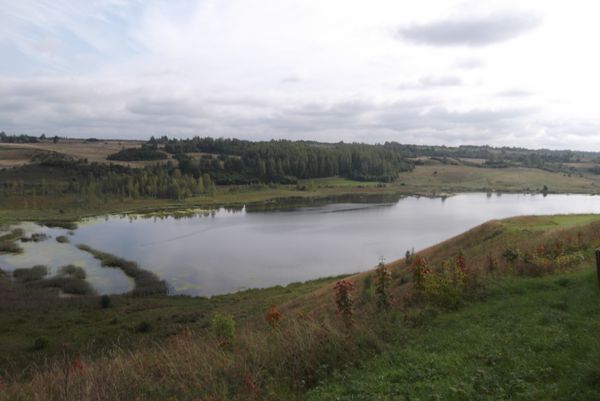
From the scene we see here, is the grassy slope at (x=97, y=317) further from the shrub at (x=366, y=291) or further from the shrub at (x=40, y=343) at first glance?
the shrub at (x=366, y=291)

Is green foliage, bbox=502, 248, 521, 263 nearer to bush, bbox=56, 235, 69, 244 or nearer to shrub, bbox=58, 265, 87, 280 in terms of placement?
shrub, bbox=58, 265, 87, 280

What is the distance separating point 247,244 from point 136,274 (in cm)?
1524

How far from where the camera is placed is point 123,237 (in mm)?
57031

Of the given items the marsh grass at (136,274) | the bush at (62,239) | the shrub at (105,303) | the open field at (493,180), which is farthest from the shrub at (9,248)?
the open field at (493,180)

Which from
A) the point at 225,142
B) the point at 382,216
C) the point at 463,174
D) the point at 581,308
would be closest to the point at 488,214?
the point at 382,216

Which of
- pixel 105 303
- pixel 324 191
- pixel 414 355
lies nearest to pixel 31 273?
pixel 105 303

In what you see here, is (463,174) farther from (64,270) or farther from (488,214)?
(64,270)

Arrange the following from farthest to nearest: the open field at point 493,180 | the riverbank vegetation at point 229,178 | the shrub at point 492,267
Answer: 1. the open field at point 493,180
2. the riverbank vegetation at point 229,178
3. the shrub at point 492,267

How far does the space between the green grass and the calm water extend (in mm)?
25855

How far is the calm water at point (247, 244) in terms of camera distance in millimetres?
36438

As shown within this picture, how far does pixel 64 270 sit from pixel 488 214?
208 ft

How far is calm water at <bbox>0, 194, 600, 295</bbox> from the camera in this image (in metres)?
36.4

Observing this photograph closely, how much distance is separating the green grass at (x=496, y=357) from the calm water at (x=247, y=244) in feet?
84.8

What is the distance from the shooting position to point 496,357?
635 centimetres
